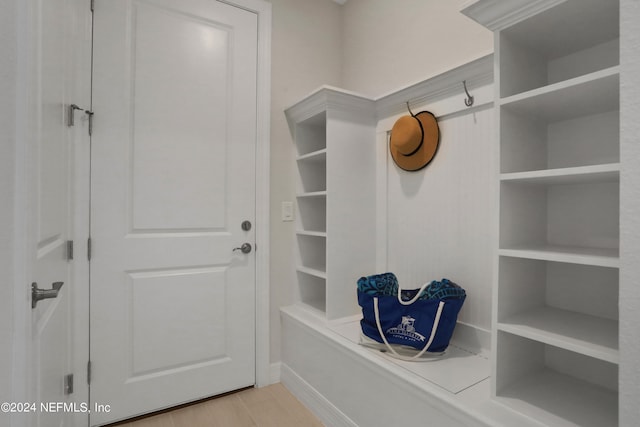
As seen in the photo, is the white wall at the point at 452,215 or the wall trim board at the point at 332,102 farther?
the wall trim board at the point at 332,102

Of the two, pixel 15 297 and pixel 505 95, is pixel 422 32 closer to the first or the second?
pixel 505 95

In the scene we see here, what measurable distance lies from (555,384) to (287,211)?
5.28 ft

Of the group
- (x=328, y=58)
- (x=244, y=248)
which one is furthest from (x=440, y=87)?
(x=244, y=248)

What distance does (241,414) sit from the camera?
178 cm

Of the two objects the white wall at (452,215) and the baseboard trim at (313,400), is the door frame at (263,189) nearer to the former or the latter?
the baseboard trim at (313,400)

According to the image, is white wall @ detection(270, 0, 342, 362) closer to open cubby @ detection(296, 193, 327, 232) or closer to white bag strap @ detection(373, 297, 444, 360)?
open cubby @ detection(296, 193, 327, 232)

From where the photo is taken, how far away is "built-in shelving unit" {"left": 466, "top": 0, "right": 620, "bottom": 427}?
1.00 metres

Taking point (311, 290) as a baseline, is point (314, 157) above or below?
above

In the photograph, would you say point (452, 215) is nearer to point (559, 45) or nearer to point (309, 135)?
point (559, 45)

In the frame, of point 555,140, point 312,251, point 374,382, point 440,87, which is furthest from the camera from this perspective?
point 312,251

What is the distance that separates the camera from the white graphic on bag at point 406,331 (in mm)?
1398

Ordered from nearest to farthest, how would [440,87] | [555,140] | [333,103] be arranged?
1. [555,140]
2. [440,87]
3. [333,103]

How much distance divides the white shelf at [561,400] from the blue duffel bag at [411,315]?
0.31 m

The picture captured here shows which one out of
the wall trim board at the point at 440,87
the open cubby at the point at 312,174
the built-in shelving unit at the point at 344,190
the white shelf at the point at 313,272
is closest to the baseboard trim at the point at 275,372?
the built-in shelving unit at the point at 344,190
